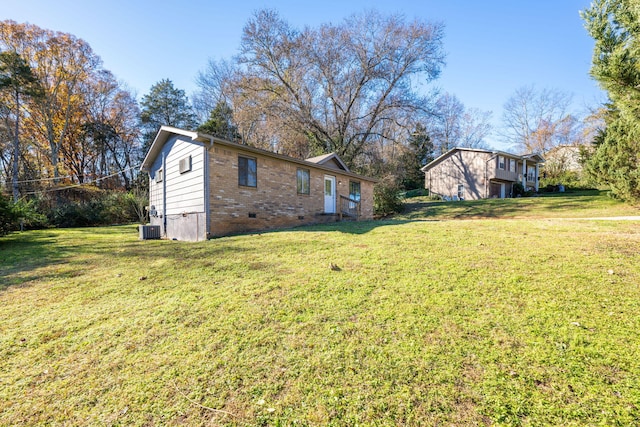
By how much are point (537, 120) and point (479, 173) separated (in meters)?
16.0

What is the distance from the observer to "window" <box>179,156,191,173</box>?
9827 millimetres

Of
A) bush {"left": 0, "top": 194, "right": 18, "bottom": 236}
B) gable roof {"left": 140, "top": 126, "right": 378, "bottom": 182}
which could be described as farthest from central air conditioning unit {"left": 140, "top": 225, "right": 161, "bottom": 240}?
bush {"left": 0, "top": 194, "right": 18, "bottom": 236}

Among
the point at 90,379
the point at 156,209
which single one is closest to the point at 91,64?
the point at 156,209

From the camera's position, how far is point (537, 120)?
33.7m

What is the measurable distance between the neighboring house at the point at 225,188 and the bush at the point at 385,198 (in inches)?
259

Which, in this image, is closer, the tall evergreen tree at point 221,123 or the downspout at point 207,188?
the downspout at point 207,188

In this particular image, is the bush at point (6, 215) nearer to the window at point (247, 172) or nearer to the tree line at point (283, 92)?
the tree line at point (283, 92)

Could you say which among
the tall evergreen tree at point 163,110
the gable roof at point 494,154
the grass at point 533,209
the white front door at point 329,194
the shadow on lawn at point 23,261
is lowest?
the shadow on lawn at point 23,261

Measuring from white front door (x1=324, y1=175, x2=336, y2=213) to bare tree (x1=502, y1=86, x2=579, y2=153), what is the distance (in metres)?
31.9

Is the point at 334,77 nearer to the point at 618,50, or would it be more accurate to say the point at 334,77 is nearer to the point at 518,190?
the point at 618,50

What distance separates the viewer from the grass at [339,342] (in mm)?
1854

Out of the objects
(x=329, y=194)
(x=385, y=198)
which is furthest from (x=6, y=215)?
(x=385, y=198)

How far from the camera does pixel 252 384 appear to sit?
2104 millimetres

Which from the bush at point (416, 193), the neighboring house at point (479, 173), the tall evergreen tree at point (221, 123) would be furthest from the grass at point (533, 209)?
the tall evergreen tree at point (221, 123)
